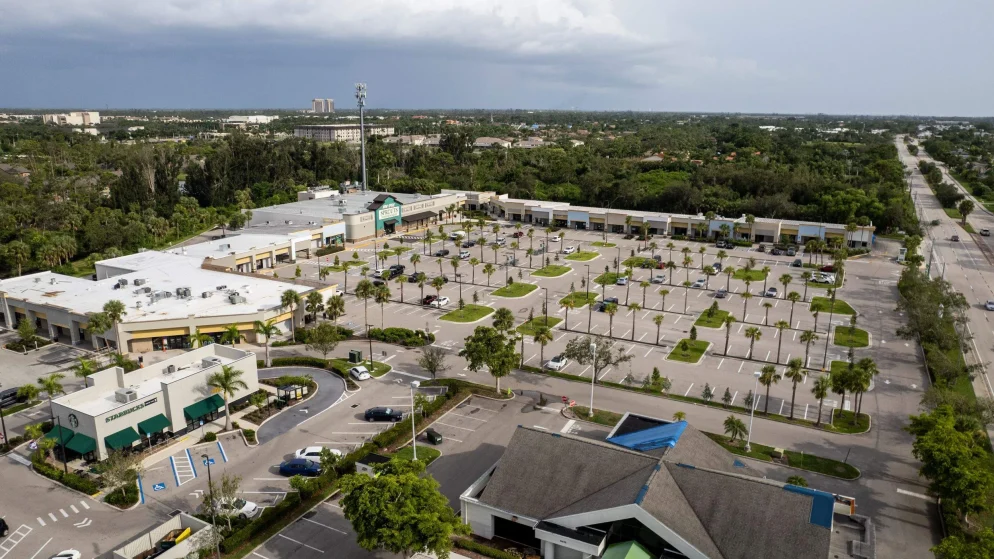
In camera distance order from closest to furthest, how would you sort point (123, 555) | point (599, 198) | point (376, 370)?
point (123, 555)
point (376, 370)
point (599, 198)

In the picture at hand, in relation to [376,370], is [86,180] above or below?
above

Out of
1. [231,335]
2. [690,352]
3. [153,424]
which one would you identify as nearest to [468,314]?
[690,352]

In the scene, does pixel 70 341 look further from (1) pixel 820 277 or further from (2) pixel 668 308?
(1) pixel 820 277

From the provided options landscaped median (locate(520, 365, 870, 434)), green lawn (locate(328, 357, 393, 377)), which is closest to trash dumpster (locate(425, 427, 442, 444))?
green lawn (locate(328, 357, 393, 377))

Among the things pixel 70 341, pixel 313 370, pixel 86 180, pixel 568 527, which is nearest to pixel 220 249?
pixel 70 341

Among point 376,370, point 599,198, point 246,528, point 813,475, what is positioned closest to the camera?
point 246,528

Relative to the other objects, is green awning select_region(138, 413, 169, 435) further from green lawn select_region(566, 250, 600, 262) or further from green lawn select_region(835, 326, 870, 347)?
green lawn select_region(566, 250, 600, 262)
